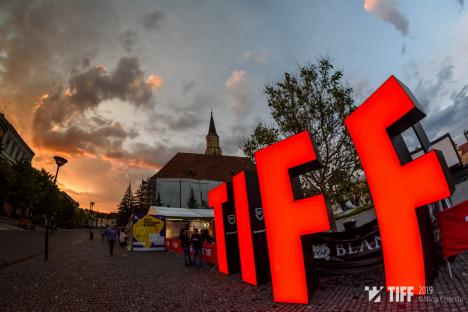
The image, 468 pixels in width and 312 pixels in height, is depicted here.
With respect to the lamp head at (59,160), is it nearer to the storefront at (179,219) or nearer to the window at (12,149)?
the storefront at (179,219)

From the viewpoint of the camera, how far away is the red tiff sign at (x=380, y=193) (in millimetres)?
4348

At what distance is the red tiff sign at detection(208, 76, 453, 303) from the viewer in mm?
4348

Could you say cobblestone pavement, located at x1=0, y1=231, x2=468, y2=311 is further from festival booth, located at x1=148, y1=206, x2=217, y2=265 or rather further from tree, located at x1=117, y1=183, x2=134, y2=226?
tree, located at x1=117, y1=183, x2=134, y2=226

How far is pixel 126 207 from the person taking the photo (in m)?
83.9

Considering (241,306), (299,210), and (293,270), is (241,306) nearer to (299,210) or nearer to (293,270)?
(293,270)

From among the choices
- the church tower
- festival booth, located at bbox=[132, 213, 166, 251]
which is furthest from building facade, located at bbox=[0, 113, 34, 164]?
the church tower

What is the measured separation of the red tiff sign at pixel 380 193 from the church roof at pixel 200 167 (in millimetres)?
62681

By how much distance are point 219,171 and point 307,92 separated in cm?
6491

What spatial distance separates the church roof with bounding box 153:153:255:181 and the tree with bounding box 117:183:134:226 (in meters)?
19.1

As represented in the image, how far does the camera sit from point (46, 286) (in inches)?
294

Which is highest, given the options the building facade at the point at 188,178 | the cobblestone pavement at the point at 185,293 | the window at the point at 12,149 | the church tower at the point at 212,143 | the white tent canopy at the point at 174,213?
the church tower at the point at 212,143

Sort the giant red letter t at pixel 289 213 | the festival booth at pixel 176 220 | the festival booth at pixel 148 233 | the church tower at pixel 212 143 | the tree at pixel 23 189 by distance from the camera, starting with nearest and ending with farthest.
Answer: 1. the giant red letter t at pixel 289 213
2. the festival booth at pixel 148 233
3. the festival booth at pixel 176 220
4. the tree at pixel 23 189
5. the church tower at pixel 212 143

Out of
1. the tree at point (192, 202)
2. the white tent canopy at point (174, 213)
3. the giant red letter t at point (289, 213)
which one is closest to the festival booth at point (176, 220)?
the white tent canopy at point (174, 213)

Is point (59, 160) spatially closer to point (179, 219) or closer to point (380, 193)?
point (179, 219)
